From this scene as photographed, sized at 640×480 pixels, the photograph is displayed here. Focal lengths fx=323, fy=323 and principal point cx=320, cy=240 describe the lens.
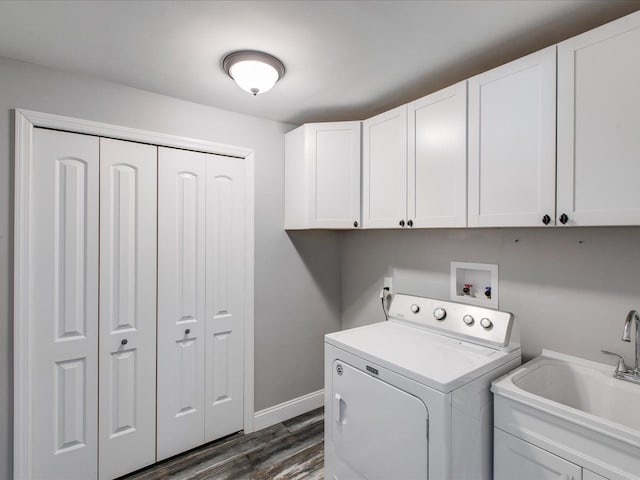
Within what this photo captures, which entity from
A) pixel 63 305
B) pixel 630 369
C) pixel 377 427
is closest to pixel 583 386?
pixel 630 369

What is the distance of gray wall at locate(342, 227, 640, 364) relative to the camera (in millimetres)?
1437

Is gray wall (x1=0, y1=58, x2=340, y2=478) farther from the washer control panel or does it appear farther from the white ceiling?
the washer control panel

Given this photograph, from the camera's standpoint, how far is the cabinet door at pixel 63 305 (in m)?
1.72

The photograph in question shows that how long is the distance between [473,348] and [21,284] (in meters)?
2.34

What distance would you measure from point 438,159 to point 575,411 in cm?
124

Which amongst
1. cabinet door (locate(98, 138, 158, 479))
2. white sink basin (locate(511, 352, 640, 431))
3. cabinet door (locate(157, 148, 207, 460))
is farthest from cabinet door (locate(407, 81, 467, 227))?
cabinet door (locate(98, 138, 158, 479))

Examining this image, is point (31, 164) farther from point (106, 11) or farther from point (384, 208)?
point (384, 208)

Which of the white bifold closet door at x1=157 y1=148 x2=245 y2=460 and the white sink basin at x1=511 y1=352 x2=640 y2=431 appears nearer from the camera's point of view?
the white sink basin at x1=511 y1=352 x2=640 y2=431

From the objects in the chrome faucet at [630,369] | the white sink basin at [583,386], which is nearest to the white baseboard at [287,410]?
the white sink basin at [583,386]

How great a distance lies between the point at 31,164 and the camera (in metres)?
1.69

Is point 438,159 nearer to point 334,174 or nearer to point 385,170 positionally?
point 385,170

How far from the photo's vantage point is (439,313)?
1891 mm

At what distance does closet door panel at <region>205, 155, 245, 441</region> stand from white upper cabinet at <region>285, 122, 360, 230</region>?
1.52 feet

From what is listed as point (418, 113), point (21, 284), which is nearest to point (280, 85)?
point (418, 113)
